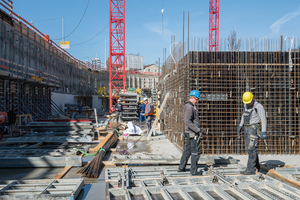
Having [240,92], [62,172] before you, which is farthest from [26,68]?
[240,92]

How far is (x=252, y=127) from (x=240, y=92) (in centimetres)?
277

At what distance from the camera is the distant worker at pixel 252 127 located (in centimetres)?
479

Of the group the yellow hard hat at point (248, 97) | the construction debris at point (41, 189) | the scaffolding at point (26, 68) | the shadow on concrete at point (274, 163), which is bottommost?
the shadow on concrete at point (274, 163)

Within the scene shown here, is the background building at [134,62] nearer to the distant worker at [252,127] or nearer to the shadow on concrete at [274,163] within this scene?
the shadow on concrete at [274,163]

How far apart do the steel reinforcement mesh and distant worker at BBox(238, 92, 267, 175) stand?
2.34 metres

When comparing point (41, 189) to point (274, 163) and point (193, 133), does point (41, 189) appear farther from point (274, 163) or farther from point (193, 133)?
point (274, 163)

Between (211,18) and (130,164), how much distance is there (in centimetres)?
4312

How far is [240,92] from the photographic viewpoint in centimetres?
745

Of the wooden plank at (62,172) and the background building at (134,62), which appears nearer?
the wooden plank at (62,172)

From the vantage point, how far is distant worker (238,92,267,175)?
15.7 feet

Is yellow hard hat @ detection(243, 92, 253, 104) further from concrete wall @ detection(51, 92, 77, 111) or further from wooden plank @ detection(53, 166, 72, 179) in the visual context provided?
concrete wall @ detection(51, 92, 77, 111)

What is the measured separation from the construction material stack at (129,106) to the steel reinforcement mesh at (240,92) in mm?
13058

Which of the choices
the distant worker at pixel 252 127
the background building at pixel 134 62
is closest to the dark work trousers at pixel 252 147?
the distant worker at pixel 252 127

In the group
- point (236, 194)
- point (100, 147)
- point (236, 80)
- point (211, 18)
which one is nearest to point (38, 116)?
point (100, 147)
